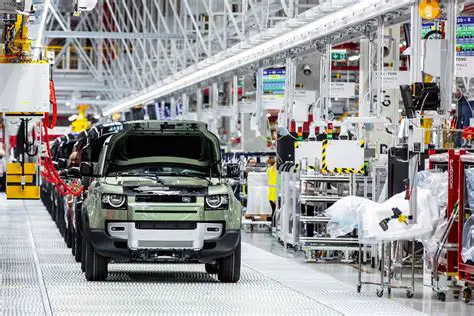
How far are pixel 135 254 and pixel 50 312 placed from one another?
2.86 m

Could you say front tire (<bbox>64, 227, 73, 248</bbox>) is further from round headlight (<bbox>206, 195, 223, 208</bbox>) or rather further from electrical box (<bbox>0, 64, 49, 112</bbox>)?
round headlight (<bbox>206, 195, 223, 208</bbox>)

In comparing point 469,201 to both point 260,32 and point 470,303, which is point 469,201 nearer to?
point 470,303

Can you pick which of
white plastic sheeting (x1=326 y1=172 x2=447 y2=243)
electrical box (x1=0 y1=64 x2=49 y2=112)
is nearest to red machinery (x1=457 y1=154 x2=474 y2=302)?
white plastic sheeting (x1=326 y1=172 x2=447 y2=243)

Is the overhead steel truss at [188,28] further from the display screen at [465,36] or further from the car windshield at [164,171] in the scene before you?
the car windshield at [164,171]

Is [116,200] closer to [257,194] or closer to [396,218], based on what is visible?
Result: [396,218]

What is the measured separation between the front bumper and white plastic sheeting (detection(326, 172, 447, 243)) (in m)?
1.35

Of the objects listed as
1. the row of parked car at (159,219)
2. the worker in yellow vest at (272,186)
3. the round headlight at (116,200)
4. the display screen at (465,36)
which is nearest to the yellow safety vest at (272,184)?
the worker in yellow vest at (272,186)

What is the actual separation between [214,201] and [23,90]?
404cm

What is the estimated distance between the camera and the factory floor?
11.1 m

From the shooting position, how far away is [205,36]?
104ft

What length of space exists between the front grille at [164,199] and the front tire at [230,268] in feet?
2.76

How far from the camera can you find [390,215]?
12.4 m

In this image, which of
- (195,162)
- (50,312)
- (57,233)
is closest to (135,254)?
(195,162)

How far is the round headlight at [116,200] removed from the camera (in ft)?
43.9
